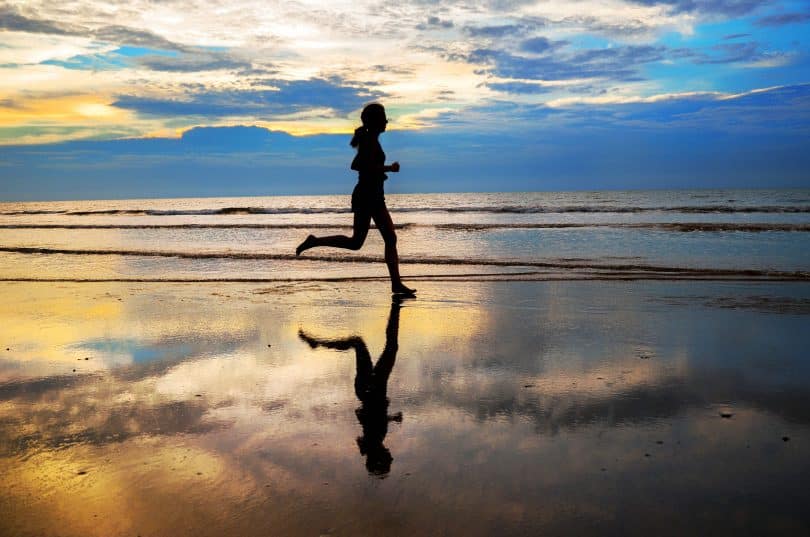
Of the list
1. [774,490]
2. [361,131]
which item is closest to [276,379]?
[774,490]

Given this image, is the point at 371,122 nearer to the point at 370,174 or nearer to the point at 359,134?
the point at 359,134

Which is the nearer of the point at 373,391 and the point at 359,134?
the point at 373,391

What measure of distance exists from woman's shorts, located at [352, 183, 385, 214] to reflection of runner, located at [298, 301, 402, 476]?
2139 mm

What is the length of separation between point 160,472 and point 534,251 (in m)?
12.5

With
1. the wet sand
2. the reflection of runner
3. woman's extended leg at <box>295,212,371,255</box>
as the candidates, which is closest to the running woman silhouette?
woman's extended leg at <box>295,212,371,255</box>

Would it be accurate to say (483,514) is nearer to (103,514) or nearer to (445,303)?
(103,514)

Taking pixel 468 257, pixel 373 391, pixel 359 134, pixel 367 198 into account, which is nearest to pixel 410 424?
pixel 373 391

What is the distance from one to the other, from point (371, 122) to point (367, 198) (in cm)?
93

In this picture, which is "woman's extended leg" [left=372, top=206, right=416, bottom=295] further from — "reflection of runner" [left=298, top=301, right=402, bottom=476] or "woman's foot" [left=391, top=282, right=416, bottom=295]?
"reflection of runner" [left=298, top=301, right=402, bottom=476]

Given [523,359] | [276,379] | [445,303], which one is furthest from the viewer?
[445,303]

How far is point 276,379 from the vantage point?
4.43 metres

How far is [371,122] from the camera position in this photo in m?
8.20

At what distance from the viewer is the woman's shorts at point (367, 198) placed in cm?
826

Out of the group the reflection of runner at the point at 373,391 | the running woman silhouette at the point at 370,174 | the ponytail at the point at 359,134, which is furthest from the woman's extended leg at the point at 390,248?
the reflection of runner at the point at 373,391
